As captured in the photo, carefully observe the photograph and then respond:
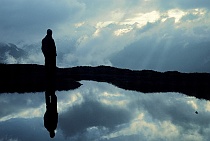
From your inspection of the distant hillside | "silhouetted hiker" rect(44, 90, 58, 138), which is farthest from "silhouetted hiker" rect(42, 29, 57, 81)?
the distant hillside

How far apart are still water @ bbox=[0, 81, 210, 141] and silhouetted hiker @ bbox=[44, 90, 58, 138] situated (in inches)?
6.9

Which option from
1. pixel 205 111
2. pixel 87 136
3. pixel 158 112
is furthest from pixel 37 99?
pixel 205 111

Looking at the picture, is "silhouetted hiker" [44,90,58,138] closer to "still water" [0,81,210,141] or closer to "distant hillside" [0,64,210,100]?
"still water" [0,81,210,141]

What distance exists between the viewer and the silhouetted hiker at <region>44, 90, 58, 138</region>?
11.1 m

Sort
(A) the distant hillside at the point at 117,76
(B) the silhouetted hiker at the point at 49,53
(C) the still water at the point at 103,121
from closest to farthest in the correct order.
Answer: (C) the still water at the point at 103,121 < (B) the silhouetted hiker at the point at 49,53 < (A) the distant hillside at the point at 117,76

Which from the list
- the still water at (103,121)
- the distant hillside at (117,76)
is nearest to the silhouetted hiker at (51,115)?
the still water at (103,121)

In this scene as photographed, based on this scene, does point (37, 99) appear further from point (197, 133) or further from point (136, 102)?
point (197, 133)

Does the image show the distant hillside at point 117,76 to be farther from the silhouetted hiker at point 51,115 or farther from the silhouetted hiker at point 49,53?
the silhouetted hiker at point 51,115

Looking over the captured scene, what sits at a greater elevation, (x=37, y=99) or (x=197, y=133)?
(x=37, y=99)

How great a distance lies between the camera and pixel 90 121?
12.9 meters

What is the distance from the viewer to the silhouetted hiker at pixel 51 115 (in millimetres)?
11117

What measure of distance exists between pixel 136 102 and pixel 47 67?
19.5 feet

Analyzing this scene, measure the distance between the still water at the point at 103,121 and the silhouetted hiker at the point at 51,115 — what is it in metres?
0.18

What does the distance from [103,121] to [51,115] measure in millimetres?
2323
